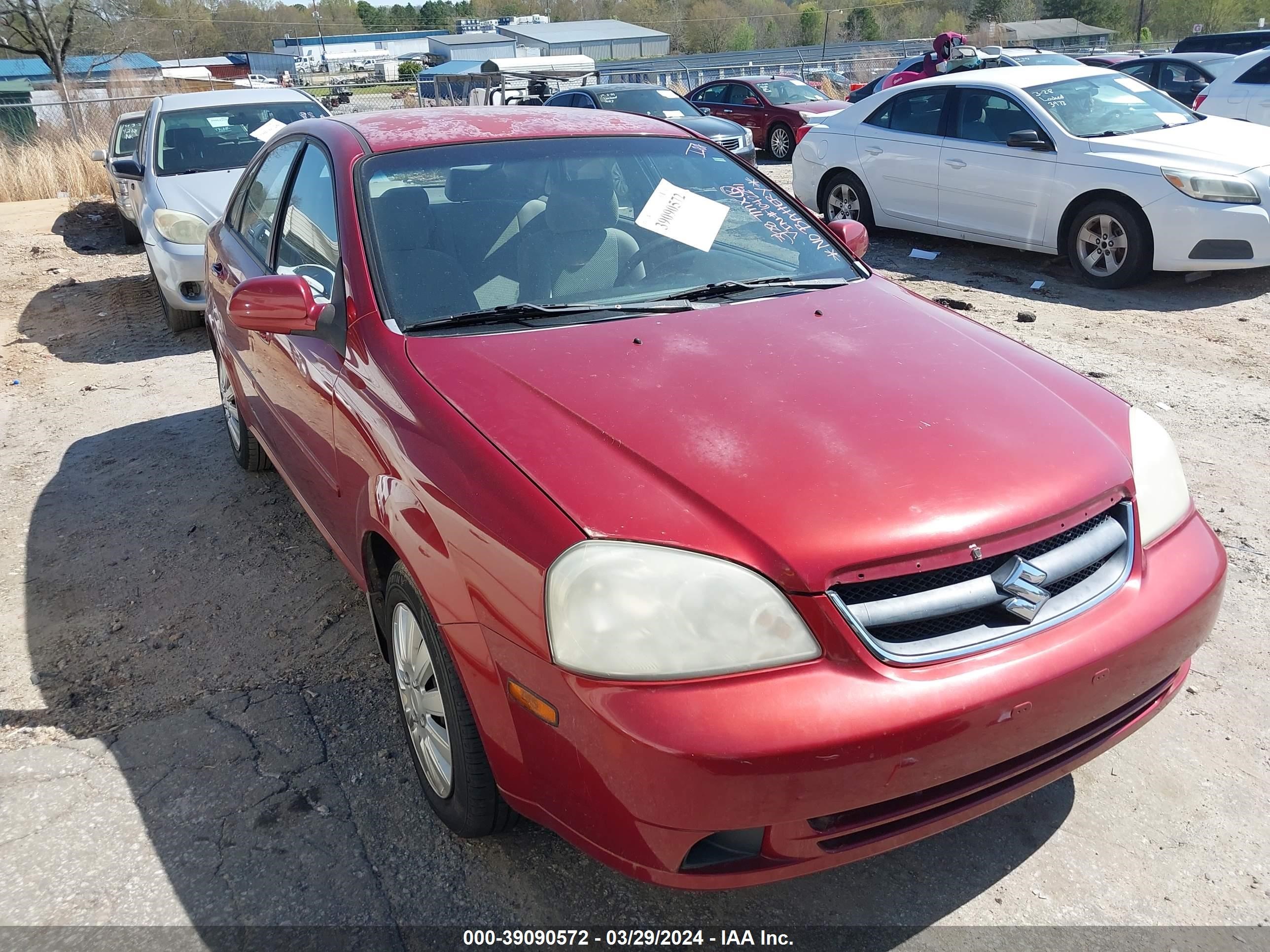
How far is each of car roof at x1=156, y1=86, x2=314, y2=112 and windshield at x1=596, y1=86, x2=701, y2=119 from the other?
23.1ft

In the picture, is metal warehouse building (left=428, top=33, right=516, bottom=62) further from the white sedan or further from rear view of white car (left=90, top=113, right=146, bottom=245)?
the white sedan

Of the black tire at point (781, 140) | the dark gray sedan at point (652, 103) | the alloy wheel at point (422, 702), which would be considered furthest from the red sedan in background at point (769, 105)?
the alloy wheel at point (422, 702)

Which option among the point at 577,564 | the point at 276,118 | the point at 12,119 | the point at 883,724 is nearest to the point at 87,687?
the point at 577,564

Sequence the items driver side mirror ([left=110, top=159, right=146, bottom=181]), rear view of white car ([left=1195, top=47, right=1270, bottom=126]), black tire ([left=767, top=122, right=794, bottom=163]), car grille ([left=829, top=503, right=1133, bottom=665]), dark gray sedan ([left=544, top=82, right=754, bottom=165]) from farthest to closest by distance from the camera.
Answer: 1. black tire ([left=767, top=122, right=794, bottom=163])
2. dark gray sedan ([left=544, top=82, right=754, bottom=165])
3. rear view of white car ([left=1195, top=47, right=1270, bottom=126])
4. driver side mirror ([left=110, top=159, right=146, bottom=181])
5. car grille ([left=829, top=503, right=1133, bottom=665])

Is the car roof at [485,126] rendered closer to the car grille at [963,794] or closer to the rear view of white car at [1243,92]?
the car grille at [963,794]

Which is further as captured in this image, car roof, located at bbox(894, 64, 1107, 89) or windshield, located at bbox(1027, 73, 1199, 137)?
car roof, located at bbox(894, 64, 1107, 89)

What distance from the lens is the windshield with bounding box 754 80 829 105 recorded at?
17.4 m

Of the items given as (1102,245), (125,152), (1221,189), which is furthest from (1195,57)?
(125,152)

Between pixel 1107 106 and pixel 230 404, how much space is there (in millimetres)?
7309

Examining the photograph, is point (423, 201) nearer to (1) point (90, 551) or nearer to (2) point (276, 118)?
(1) point (90, 551)

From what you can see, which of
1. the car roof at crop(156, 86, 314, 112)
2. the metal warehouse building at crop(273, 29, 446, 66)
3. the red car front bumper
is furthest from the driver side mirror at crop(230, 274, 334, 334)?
the metal warehouse building at crop(273, 29, 446, 66)

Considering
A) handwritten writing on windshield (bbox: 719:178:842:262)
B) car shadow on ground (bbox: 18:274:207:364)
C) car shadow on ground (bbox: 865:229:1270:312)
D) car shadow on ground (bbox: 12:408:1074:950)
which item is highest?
handwritten writing on windshield (bbox: 719:178:842:262)

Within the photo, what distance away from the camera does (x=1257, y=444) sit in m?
4.66

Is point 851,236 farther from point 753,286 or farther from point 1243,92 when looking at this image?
point 1243,92
